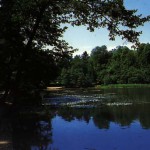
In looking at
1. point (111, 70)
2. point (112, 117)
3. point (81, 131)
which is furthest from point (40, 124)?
point (111, 70)

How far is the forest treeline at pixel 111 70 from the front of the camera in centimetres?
12181

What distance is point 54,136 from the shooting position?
865 inches

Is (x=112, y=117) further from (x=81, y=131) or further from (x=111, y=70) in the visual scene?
(x=111, y=70)

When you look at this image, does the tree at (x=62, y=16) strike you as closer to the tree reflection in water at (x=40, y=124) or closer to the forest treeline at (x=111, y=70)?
the tree reflection in water at (x=40, y=124)

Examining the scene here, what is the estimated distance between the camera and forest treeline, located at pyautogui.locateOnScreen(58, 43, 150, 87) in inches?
4796

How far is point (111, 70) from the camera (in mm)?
137000

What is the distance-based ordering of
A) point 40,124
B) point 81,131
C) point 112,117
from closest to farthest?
point 81,131, point 40,124, point 112,117

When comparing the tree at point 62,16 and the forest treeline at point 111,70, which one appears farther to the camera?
the forest treeline at point 111,70

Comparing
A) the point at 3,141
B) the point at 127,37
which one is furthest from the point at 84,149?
the point at 127,37

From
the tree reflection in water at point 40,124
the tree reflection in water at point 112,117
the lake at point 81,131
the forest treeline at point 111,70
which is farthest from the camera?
the forest treeline at point 111,70

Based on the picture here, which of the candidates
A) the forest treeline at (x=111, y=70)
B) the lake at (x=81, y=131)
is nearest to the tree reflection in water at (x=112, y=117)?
the lake at (x=81, y=131)

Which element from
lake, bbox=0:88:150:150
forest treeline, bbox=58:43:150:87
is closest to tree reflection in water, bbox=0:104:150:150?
lake, bbox=0:88:150:150

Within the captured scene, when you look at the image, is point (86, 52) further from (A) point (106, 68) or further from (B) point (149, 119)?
(B) point (149, 119)

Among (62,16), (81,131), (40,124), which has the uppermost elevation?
(62,16)
